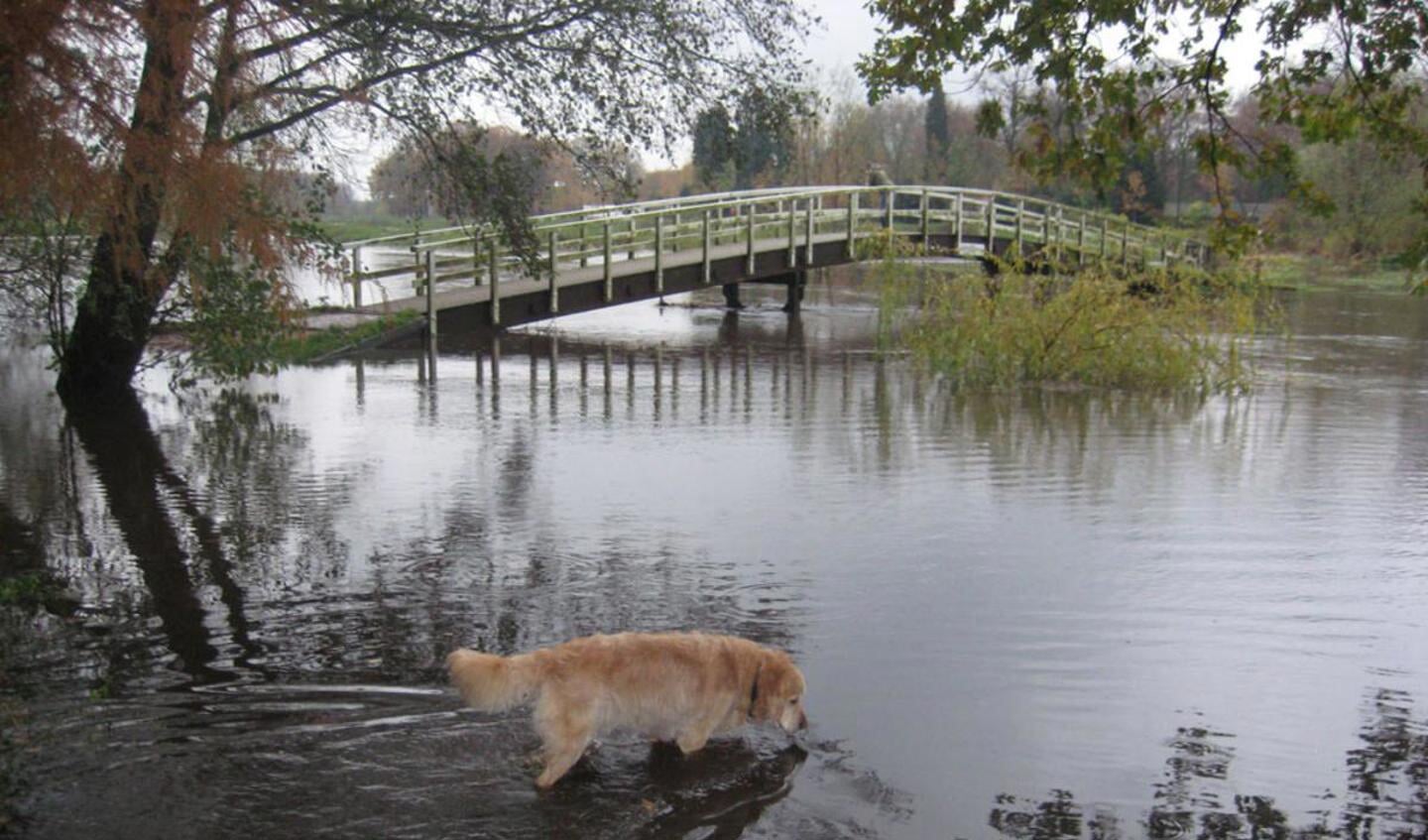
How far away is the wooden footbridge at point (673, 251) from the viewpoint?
70.9 feet

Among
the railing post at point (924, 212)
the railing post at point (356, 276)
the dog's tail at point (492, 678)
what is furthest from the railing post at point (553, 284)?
the dog's tail at point (492, 678)

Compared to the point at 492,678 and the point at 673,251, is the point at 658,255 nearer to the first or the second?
Result: the point at 673,251

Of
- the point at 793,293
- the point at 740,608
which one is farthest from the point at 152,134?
the point at 793,293

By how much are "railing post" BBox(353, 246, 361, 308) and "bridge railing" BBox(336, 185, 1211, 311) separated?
2 centimetres

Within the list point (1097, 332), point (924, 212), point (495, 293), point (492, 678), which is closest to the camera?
point (492, 678)

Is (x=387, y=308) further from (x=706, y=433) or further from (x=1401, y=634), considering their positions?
(x=1401, y=634)

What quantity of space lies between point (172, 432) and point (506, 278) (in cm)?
1122

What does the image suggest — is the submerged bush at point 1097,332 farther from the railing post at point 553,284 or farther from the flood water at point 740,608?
the railing post at point 553,284

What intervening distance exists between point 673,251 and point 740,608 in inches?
779

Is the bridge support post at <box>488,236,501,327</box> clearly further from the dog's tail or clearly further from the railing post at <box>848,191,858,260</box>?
the dog's tail

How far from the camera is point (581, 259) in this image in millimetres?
24859

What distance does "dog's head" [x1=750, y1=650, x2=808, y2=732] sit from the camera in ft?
17.7

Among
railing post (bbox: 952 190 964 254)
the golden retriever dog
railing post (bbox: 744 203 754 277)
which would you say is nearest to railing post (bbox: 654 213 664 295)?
railing post (bbox: 744 203 754 277)

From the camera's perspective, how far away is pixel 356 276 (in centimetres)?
2027
